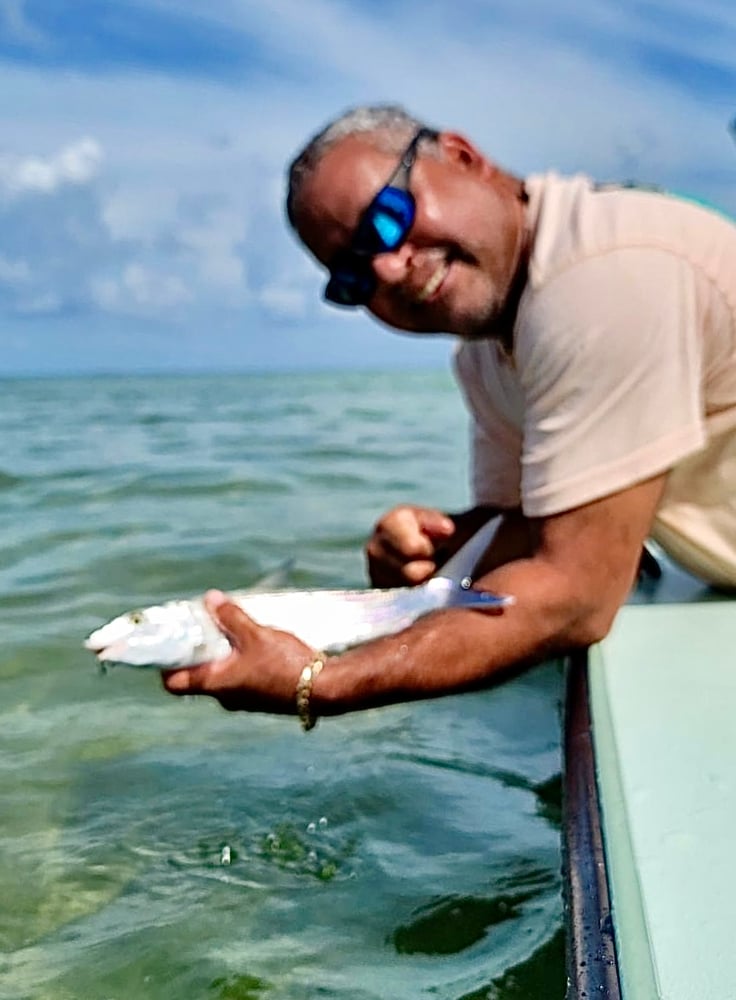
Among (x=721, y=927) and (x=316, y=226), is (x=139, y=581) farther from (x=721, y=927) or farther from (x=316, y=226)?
(x=721, y=927)

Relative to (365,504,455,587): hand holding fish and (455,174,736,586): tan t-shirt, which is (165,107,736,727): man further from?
(365,504,455,587): hand holding fish

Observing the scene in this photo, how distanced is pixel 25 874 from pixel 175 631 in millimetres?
1026

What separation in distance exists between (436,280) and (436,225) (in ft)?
0.43

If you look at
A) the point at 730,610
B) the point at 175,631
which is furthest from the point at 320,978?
the point at 730,610

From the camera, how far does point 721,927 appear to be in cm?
161

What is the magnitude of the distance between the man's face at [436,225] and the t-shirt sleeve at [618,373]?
25cm

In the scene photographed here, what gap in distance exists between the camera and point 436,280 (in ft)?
8.96

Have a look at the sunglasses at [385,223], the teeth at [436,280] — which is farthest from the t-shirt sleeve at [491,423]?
the sunglasses at [385,223]

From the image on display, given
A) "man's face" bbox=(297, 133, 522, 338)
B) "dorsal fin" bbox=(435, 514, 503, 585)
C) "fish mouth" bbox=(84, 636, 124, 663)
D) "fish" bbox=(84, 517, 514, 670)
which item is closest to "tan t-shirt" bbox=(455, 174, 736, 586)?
"man's face" bbox=(297, 133, 522, 338)

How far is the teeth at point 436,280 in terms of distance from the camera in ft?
8.93

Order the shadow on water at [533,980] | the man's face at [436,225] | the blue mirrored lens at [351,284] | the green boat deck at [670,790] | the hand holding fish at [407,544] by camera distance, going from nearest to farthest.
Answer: the green boat deck at [670,790]
the shadow on water at [533,980]
the man's face at [436,225]
the blue mirrored lens at [351,284]
the hand holding fish at [407,544]

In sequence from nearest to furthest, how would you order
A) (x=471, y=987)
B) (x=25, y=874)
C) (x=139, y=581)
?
(x=471, y=987) < (x=25, y=874) < (x=139, y=581)

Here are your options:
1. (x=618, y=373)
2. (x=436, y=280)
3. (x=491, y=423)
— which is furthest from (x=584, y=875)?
(x=491, y=423)

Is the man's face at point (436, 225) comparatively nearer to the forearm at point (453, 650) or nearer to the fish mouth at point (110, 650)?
the forearm at point (453, 650)
